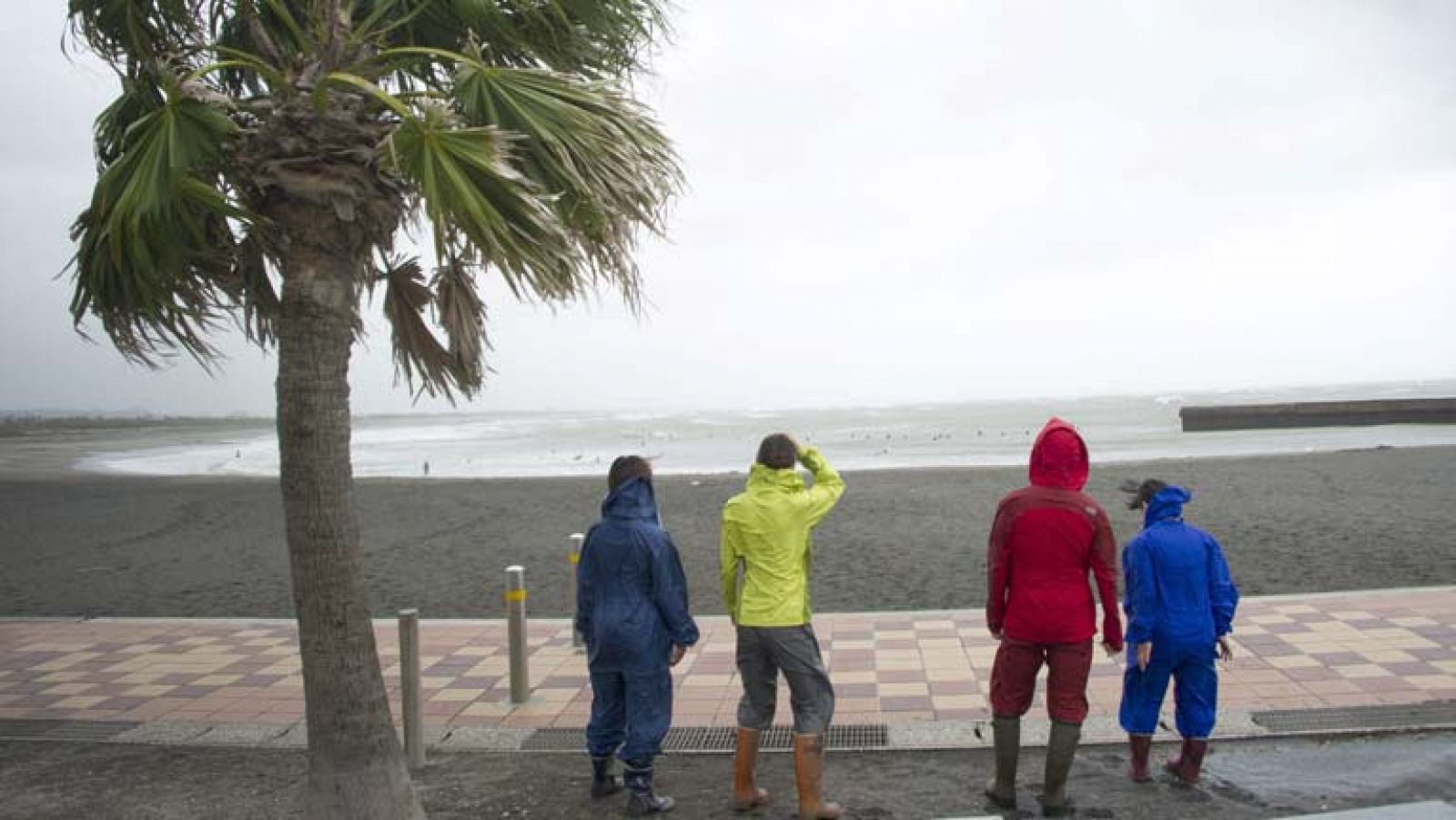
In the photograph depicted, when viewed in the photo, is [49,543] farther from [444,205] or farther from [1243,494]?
[1243,494]

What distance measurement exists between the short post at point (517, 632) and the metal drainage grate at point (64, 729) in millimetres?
2374

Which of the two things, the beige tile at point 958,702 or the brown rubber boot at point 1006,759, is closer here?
the brown rubber boot at point 1006,759

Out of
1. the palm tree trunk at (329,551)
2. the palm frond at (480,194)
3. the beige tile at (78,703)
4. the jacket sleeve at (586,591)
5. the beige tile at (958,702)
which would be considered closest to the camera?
the palm frond at (480,194)

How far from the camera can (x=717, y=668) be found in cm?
659

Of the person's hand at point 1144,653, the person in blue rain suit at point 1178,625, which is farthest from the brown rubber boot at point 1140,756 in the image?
the person's hand at point 1144,653

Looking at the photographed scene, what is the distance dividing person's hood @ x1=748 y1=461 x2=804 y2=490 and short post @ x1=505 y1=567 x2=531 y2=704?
2232mm

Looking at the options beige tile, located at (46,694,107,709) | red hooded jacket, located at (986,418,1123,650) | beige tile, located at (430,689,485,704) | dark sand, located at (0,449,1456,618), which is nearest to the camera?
red hooded jacket, located at (986,418,1123,650)

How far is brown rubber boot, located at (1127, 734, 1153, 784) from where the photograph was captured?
4359mm

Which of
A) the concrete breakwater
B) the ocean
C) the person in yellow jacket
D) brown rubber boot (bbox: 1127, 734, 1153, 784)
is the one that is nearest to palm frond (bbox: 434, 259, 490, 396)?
the person in yellow jacket

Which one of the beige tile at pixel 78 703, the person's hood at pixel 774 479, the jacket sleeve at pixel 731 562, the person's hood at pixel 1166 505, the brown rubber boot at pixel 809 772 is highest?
the person's hood at pixel 774 479

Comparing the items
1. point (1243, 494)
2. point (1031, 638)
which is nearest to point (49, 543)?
point (1031, 638)

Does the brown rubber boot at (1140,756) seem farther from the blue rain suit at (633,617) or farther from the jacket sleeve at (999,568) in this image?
the blue rain suit at (633,617)

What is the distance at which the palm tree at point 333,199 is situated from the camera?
3.54 m

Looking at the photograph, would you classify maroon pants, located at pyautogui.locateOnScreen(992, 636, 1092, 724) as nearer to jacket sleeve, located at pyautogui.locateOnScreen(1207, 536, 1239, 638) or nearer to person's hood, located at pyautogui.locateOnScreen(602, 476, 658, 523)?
jacket sleeve, located at pyautogui.locateOnScreen(1207, 536, 1239, 638)
